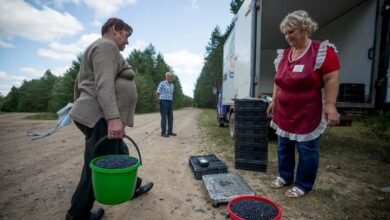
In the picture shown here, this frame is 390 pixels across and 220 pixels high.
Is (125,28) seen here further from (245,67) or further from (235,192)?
(245,67)

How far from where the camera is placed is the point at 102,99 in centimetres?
168

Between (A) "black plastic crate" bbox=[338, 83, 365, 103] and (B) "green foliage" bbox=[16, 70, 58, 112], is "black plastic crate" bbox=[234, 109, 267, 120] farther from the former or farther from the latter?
(B) "green foliage" bbox=[16, 70, 58, 112]

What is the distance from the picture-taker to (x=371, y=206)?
2.33 metres

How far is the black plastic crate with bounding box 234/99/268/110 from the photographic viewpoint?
3.60 meters

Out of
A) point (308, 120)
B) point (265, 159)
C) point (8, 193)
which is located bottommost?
point (8, 193)

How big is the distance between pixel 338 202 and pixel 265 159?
1.21 m

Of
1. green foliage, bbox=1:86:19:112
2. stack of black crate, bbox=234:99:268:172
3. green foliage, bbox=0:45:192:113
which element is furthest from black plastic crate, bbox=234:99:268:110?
green foliage, bbox=1:86:19:112

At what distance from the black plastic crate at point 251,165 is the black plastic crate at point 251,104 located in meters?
0.88

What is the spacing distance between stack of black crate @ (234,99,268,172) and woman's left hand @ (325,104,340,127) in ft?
4.45

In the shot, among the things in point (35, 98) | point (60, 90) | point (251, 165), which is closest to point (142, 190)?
point (251, 165)

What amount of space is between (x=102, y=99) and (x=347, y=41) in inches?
230

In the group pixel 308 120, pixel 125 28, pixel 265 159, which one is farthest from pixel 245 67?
pixel 125 28

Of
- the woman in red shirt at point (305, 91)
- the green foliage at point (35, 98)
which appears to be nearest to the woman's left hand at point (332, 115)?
the woman in red shirt at point (305, 91)

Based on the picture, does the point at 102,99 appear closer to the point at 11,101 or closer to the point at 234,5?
the point at 234,5
